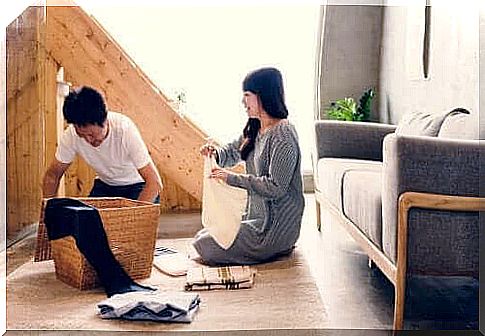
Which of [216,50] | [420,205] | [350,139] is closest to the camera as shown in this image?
[420,205]

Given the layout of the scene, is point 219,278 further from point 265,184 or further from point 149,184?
point 149,184

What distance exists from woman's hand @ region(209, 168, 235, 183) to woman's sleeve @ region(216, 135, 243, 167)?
0.07 meters

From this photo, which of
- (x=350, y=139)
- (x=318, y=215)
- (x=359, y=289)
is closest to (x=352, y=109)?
(x=350, y=139)

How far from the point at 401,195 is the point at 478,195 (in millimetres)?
210

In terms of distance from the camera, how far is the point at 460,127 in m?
2.51

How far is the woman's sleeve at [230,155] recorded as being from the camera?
10.8 ft

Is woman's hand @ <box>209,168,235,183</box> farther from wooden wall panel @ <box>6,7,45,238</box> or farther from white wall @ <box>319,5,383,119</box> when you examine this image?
white wall @ <box>319,5,383,119</box>

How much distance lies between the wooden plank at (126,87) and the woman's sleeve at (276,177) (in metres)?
0.54

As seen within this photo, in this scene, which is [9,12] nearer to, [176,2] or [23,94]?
[23,94]

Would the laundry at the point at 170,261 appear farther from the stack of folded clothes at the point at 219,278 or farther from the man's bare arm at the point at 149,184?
the man's bare arm at the point at 149,184

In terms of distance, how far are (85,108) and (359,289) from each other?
137 cm

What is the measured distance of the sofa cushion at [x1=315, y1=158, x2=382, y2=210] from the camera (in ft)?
10.4

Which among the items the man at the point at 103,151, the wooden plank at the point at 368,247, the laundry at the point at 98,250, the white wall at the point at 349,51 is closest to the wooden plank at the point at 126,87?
the man at the point at 103,151

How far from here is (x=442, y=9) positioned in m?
3.27
